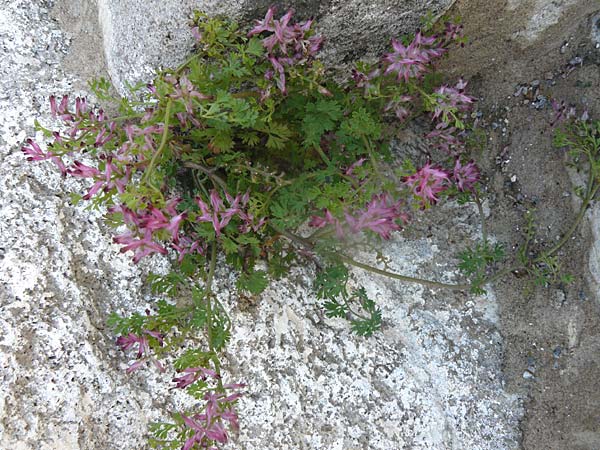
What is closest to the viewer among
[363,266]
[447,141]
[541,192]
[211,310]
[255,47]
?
[255,47]

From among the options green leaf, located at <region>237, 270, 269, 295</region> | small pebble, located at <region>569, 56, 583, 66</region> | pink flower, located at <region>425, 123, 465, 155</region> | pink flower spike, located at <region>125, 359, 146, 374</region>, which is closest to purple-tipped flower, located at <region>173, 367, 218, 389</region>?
pink flower spike, located at <region>125, 359, 146, 374</region>

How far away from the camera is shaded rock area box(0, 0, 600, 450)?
2207mm

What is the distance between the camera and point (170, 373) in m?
2.34

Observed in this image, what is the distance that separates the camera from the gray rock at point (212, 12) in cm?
241

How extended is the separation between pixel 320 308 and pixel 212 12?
1400 millimetres

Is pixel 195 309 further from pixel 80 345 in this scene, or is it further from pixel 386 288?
pixel 386 288

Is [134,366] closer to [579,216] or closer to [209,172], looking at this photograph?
[209,172]

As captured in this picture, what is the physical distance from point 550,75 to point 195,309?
7.46 feet

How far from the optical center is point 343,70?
2791 millimetres

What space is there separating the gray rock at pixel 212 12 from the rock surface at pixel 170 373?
0.08 feet

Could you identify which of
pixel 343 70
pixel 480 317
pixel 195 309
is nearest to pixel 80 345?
pixel 195 309

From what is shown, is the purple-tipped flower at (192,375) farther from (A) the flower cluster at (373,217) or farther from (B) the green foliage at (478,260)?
(B) the green foliage at (478,260)

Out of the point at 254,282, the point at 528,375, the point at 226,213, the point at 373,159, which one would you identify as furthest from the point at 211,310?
the point at 528,375

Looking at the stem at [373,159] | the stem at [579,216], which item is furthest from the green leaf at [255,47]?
the stem at [579,216]
